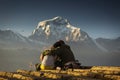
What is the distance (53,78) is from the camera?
6.58 metres

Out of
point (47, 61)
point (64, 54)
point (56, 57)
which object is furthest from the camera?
point (64, 54)

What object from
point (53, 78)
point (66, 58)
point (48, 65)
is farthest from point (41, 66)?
point (53, 78)

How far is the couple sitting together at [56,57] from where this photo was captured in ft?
37.3

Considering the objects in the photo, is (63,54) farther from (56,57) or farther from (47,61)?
(47,61)

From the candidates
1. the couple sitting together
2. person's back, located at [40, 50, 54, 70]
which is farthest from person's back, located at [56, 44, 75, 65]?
person's back, located at [40, 50, 54, 70]

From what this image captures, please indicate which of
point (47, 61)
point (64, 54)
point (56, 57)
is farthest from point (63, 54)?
point (47, 61)

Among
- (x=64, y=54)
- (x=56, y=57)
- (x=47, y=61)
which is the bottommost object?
(x=47, y=61)

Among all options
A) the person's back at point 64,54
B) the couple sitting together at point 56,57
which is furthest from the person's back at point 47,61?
the person's back at point 64,54

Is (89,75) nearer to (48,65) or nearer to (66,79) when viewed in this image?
(66,79)

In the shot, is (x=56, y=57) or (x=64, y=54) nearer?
(x=56, y=57)

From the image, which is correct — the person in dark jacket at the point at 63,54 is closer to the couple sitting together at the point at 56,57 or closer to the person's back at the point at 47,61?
the couple sitting together at the point at 56,57

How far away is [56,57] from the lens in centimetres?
1174

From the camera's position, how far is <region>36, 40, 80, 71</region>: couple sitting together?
1138cm

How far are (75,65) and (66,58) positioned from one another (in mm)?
1513
